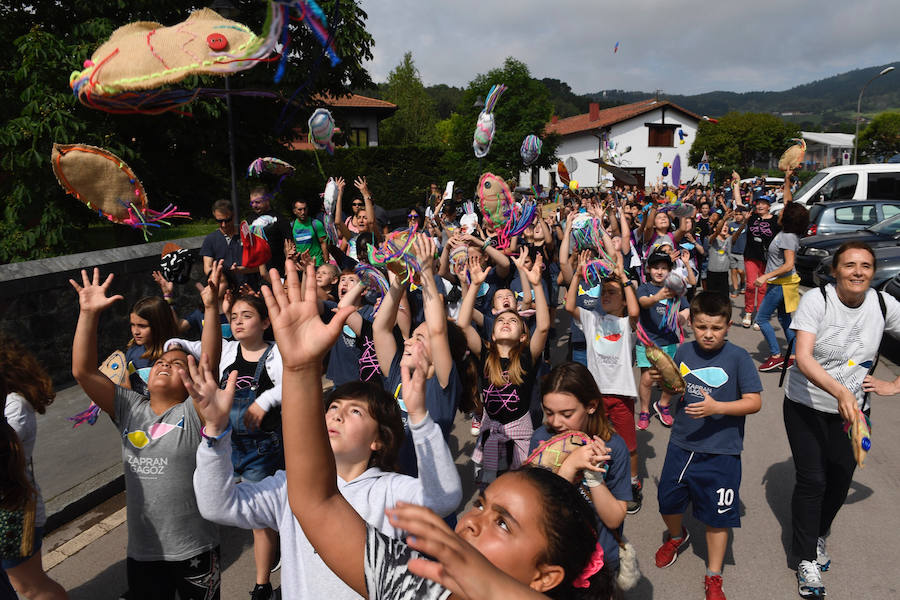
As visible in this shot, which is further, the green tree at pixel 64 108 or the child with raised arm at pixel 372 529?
the green tree at pixel 64 108

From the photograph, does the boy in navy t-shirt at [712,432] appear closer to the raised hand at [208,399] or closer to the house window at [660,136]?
the raised hand at [208,399]

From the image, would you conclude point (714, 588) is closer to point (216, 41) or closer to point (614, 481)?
point (614, 481)

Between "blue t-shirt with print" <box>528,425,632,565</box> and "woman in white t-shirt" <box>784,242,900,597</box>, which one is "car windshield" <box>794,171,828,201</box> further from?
"blue t-shirt with print" <box>528,425,632,565</box>

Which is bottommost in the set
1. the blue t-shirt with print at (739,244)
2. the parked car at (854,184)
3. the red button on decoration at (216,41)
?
the blue t-shirt with print at (739,244)

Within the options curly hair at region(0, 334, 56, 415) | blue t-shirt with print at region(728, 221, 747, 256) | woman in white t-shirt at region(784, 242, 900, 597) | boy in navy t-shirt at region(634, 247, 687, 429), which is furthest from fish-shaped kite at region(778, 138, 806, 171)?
curly hair at region(0, 334, 56, 415)

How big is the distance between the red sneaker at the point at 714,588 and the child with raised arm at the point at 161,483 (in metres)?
2.50

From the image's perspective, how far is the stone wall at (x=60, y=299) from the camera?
18.8ft

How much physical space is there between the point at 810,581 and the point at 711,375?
1196mm

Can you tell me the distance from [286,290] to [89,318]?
183 cm

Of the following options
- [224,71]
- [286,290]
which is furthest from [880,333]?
[224,71]

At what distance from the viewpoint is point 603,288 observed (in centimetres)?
443

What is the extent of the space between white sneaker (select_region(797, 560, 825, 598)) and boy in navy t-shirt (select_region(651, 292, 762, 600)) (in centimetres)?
44

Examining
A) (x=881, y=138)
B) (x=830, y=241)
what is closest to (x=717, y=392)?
(x=830, y=241)

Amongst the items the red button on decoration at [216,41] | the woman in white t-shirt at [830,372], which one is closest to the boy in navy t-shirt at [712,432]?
the woman in white t-shirt at [830,372]
